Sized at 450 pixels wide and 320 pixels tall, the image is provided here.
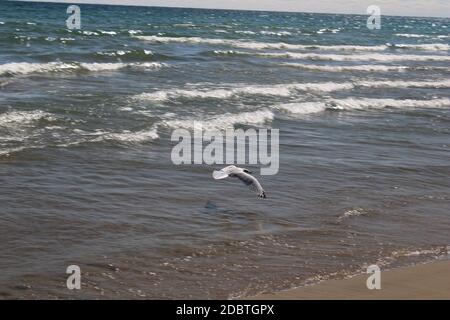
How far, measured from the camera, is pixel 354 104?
783 inches

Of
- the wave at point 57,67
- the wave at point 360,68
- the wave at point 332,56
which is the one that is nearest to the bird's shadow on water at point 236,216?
the wave at point 57,67

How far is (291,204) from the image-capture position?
32.7 ft

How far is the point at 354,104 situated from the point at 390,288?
516 inches

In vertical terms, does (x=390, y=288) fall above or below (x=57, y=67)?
below

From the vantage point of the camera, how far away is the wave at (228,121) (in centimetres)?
1497

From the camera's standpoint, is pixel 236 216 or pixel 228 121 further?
pixel 228 121

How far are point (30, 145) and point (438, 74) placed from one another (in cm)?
2330

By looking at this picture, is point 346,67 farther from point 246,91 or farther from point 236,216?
point 236,216

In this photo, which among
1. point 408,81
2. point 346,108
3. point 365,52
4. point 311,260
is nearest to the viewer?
point 311,260

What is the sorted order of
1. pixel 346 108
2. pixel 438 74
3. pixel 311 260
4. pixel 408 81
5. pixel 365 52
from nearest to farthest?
pixel 311 260, pixel 346 108, pixel 408 81, pixel 438 74, pixel 365 52

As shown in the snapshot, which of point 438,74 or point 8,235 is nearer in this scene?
point 8,235

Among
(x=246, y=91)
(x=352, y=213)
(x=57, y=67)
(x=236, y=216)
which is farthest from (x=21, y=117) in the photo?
(x=57, y=67)

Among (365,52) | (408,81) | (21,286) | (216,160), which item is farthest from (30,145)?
(365,52)
